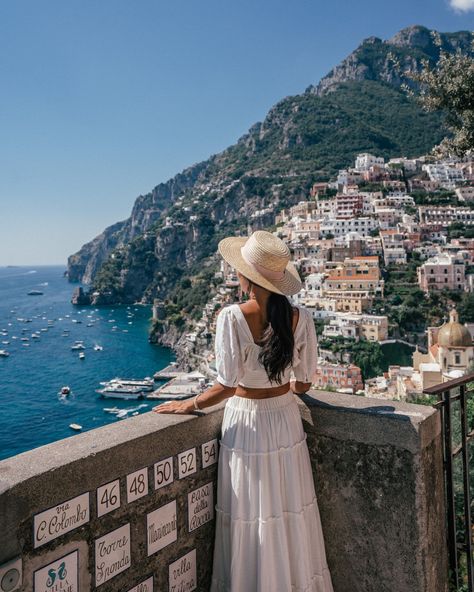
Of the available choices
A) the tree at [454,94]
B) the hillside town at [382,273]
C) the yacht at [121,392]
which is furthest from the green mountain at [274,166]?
the tree at [454,94]

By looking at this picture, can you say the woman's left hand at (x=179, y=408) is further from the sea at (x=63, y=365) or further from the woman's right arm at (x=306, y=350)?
the sea at (x=63, y=365)

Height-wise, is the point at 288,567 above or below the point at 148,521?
below

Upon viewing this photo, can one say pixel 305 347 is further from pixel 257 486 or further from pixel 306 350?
pixel 257 486

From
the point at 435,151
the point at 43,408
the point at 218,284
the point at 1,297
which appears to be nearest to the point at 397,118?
the point at 218,284

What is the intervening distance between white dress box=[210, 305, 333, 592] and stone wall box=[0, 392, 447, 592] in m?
0.13

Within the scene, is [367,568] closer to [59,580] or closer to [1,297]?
[59,580]

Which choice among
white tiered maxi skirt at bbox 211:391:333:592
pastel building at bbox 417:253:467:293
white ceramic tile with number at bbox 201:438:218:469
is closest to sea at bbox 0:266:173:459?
white ceramic tile with number at bbox 201:438:218:469

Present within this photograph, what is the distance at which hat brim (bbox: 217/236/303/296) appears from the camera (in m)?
1.62

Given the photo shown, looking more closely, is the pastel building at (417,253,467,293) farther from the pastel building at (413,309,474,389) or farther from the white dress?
the white dress

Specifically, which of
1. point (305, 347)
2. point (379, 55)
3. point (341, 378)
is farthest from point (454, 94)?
point (379, 55)

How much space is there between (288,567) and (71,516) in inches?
28.0

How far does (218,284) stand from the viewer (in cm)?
6025

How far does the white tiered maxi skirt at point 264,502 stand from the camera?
5.12 ft

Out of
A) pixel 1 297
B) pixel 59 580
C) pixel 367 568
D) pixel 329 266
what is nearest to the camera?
pixel 59 580
